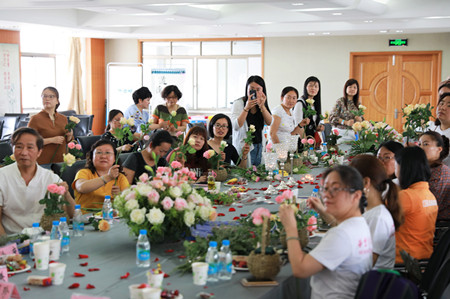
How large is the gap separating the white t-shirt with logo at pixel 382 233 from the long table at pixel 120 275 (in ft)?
1.32

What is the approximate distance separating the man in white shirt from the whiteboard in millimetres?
10186

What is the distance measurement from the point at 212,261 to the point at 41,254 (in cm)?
78

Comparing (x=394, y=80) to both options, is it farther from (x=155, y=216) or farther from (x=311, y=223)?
(x=155, y=216)

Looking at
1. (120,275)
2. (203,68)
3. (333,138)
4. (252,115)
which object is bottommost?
(120,275)

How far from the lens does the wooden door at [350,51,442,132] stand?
1261 centimetres

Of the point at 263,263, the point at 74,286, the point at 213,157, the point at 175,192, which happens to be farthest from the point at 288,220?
the point at 213,157

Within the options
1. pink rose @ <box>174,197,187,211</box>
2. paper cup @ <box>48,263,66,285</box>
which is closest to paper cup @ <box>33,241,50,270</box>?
paper cup @ <box>48,263,66,285</box>

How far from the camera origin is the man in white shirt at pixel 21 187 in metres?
3.72

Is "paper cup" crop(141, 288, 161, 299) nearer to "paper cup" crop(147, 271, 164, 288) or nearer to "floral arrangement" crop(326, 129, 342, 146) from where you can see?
"paper cup" crop(147, 271, 164, 288)

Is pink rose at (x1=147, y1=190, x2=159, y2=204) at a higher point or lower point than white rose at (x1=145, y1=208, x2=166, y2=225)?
higher

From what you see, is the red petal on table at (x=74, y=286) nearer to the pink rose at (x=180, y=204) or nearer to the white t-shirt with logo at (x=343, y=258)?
the pink rose at (x=180, y=204)

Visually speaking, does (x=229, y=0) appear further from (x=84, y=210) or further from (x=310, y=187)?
(x=84, y=210)

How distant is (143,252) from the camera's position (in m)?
2.78

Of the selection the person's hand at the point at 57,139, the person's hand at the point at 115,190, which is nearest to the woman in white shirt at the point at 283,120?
the person's hand at the point at 57,139
